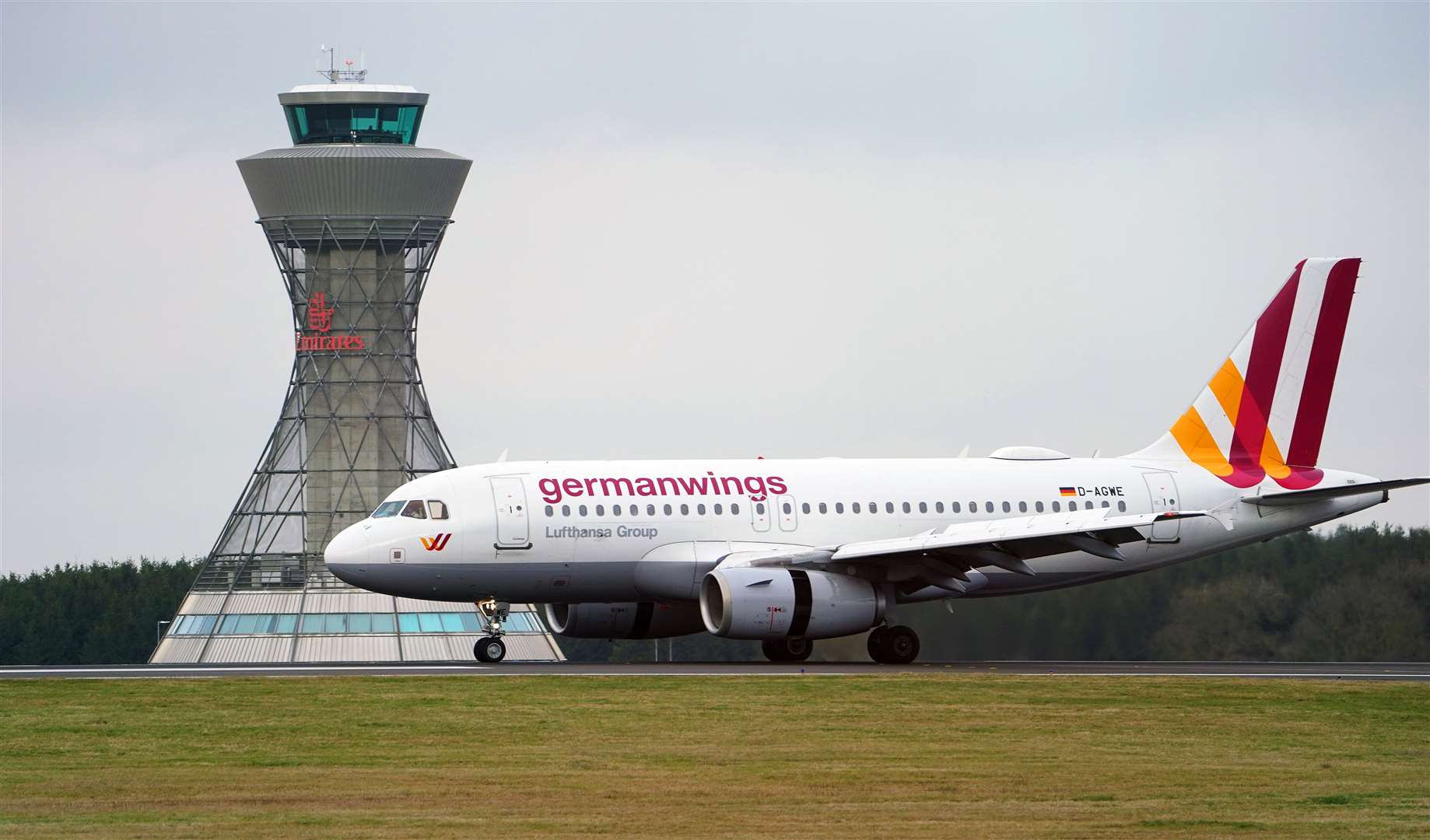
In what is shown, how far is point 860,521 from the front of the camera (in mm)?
43625

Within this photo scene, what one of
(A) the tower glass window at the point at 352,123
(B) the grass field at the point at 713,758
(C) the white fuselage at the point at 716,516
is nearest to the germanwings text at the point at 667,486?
(C) the white fuselage at the point at 716,516

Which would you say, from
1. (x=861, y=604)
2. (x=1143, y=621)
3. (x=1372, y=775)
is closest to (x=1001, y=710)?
(x=1372, y=775)

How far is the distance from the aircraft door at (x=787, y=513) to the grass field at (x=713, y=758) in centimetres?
799

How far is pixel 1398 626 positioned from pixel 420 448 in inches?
2022

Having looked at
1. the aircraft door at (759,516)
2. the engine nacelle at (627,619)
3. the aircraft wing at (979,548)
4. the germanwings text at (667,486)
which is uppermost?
the germanwings text at (667,486)

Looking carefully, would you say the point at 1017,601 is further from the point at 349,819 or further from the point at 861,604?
the point at 349,819

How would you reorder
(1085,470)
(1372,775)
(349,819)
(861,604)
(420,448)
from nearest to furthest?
(349,819), (1372,775), (861,604), (1085,470), (420,448)

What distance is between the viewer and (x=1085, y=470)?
45.5 metres

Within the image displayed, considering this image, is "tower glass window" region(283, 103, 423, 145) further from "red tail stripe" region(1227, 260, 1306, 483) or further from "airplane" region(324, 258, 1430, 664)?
"red tail stripe" region(1227, 260, 1306, 483)

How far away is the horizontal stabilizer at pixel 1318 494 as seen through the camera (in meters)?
42.8

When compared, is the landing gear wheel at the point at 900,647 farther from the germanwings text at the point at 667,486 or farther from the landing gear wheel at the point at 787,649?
the germanwings text at the point at 667,486

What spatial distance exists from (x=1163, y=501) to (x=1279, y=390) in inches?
149

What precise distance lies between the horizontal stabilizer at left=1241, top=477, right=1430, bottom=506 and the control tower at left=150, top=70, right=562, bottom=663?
42292mm

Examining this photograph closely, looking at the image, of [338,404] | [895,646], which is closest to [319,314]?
[338,404]
